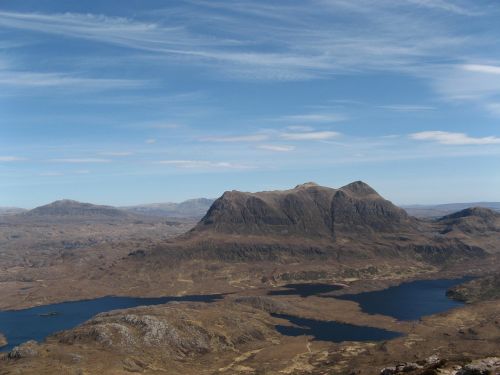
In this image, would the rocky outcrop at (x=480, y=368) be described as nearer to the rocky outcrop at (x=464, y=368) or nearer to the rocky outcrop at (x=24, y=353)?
the rocky outcrop at (x=464, y=368)

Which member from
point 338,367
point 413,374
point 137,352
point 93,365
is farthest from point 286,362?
point 413,374

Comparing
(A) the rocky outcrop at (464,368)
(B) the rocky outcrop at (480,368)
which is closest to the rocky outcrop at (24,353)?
(A) the rocky outcrop at (464,368)

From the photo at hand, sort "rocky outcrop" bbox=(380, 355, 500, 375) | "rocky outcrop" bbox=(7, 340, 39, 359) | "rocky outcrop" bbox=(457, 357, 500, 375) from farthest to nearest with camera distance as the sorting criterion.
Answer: "rocky outcrop" bbox=(7, 340, 39, 359), "rocky outcrop" bbox=(380, 355, 500, 375), "rocky outcrop" bbox=(457, 357, 500, 375)

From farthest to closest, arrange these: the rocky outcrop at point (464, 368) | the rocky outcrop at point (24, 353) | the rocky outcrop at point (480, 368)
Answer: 1. the rocky outcrop at point (24, 353)
2. the rocky outcrop at point (464, 368)
3. the rocky outcrop at point (480, 368)

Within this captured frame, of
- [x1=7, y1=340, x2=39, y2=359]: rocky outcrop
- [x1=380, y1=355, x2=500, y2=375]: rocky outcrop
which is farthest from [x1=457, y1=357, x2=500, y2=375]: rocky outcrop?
[x1=7, y1=340, x2=39, y2=359]: rocky outcrop

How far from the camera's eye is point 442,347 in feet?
630

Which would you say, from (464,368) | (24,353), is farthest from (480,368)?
(24,353)

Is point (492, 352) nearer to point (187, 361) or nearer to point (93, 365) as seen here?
point (187, 361)

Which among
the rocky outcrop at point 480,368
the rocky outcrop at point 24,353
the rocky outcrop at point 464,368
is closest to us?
the rocky outcrop at point 480,368

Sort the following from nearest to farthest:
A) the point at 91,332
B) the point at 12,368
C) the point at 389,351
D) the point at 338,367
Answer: the point at 12,368
the point at 338,367
the point at 389,351
the point at 91,332

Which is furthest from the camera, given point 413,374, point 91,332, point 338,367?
point 91,332

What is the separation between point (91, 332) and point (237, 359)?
203ft

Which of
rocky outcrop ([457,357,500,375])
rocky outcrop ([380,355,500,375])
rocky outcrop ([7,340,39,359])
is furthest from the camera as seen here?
rocky outcrop ([7,340,39,359])

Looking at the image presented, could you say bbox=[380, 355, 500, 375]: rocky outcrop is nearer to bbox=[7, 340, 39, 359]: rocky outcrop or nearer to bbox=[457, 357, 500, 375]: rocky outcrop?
bbox=[457, 357, 500, 375]: rocky outcrop
